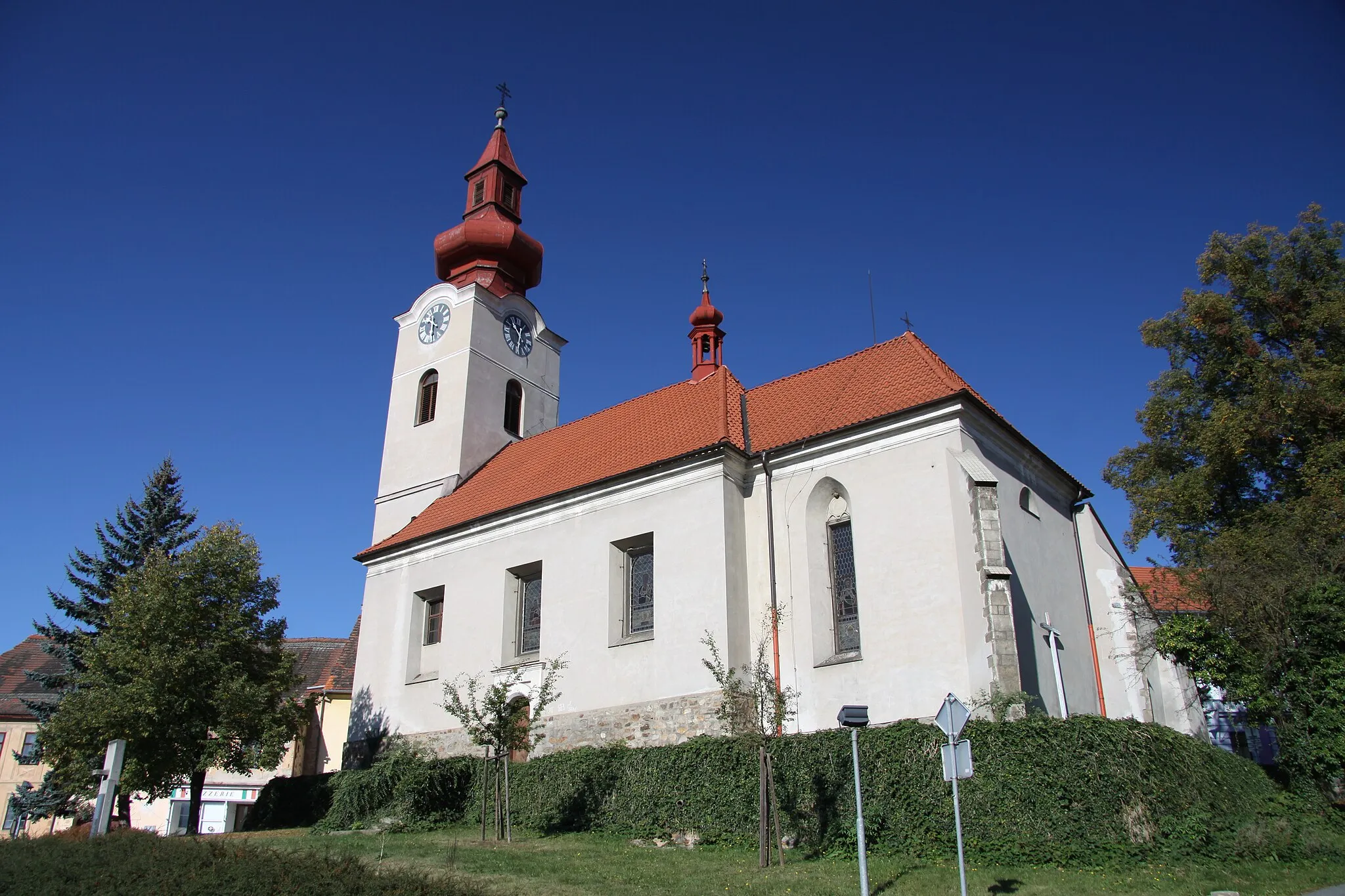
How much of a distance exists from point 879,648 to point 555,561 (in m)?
7.66

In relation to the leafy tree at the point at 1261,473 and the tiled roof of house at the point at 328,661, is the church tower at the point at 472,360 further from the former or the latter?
the leafy tree at the point at 1261,473

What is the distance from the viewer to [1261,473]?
21141mm

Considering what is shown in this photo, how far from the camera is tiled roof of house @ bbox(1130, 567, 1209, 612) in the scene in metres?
19.4

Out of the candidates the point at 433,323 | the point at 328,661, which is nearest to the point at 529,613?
the point at 433,323

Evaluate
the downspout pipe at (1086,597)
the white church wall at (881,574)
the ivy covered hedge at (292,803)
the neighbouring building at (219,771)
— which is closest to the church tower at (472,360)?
the ivy covered hedge at (292,803)

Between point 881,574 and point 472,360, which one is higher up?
point 472,360

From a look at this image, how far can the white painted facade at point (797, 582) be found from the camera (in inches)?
627

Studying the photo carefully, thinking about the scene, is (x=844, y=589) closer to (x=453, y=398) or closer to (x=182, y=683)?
(x=182, y=683)

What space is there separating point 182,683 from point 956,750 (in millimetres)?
16258

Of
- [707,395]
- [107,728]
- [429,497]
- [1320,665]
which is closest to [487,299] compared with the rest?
[429,497]

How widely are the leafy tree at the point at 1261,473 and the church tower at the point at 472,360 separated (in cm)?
1669

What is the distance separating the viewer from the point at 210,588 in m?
20.6

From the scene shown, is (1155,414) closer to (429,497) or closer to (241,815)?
(429,497)

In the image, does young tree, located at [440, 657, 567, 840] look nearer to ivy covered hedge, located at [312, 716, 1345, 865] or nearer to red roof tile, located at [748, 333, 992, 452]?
ivy covered hedge, located at [312, 716, 1345, 865]
